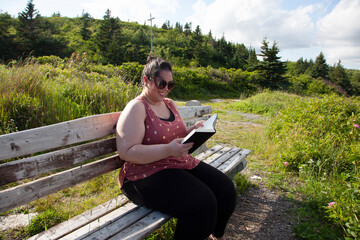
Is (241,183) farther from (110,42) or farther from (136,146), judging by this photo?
(110,42)

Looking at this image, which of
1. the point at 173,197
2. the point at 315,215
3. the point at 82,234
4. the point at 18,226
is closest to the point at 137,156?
the point at 173,197

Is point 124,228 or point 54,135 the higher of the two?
point 54,135

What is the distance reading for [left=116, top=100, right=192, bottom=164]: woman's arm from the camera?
1571mm

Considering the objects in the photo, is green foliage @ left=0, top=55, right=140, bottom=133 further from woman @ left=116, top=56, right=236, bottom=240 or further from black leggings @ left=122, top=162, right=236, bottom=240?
black leggings @ left=122, top=162, right=236, bottom=240

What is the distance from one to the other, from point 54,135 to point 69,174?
343 mm

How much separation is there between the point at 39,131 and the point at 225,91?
18.7 meters

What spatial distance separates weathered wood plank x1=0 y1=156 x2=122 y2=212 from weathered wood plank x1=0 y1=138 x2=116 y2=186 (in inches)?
3.2

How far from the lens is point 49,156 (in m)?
1.51

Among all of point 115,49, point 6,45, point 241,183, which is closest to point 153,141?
point 241,183

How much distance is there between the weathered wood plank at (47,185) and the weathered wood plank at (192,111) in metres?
1.04

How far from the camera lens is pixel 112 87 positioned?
4.56 m

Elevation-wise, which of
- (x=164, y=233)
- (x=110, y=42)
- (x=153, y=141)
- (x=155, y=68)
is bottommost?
(x=164, y=233)

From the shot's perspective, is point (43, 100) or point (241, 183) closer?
point (241, 183)

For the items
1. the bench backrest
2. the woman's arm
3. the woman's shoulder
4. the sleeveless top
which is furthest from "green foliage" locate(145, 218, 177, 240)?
the woman's shoulder
